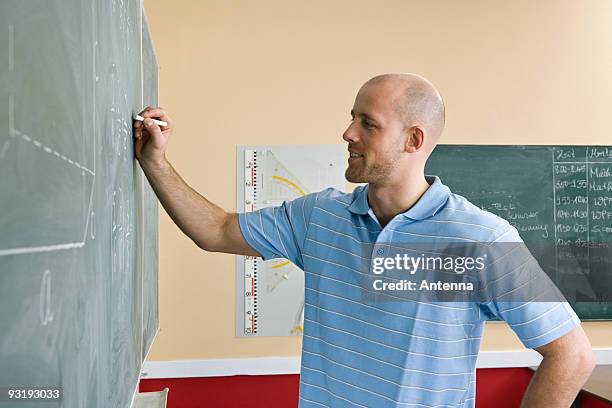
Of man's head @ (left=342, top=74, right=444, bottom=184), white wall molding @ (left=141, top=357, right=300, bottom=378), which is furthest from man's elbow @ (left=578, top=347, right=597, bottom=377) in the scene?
white wall molding @ (left=141, top=357, right=300, bottom=378)

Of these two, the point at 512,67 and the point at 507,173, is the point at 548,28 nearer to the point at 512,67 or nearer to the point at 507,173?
the point at 512,67

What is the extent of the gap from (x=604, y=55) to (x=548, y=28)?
1.17ft

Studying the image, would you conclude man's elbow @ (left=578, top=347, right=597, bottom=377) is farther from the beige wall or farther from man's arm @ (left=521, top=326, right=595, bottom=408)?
the beige wall

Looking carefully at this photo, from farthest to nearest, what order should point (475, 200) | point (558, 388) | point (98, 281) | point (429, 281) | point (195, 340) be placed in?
point (475, 200) → point (195, 340) → point (429, 281) → point (558, 388) → point (98, 281)

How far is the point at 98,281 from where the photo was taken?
2.77 ft

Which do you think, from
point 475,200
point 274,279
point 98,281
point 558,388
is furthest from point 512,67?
point 98,281

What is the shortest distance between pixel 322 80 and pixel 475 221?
5.59ft

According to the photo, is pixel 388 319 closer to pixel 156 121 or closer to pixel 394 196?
pixel 394 196

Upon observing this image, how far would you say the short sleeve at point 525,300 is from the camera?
55.4 inches

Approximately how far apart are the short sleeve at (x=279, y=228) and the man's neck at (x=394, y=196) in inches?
7.9

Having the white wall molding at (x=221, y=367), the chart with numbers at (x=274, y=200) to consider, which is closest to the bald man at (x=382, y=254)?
the chart with numbers at (x=274, y=200)

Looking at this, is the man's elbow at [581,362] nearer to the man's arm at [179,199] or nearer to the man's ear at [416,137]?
the man's ear at [416,137]

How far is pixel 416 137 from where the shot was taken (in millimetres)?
1664

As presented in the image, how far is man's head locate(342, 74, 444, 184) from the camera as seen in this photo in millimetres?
1599
